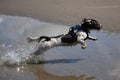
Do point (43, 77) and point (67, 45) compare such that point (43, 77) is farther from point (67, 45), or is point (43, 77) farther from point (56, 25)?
point (56, 25)

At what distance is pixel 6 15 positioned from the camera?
1320 cm

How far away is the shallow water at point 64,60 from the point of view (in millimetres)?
7062

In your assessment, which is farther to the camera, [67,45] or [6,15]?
[6,15]

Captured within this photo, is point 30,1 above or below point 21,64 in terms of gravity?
above

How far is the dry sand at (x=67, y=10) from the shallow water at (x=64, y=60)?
1682 millimetres

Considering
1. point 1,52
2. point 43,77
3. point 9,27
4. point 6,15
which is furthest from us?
point 6,15

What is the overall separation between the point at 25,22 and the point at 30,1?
136 inches

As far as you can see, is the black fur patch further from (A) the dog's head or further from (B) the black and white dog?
(A) the dog's head

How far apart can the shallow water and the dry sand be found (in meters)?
1.68

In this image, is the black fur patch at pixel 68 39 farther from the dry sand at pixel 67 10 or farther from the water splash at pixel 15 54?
the dry sand at pixel 67 10

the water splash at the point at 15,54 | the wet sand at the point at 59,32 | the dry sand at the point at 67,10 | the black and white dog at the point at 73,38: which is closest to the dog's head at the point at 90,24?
the black and white dog at the point at 73,38

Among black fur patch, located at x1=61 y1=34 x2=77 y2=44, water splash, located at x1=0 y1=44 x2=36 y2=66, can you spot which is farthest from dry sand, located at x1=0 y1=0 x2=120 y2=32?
water splash, located at x1=0 y1=44 x2=36 y2=66

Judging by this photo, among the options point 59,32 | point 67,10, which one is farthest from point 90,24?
point 67,10

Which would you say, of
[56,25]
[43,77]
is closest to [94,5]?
[56,25]
